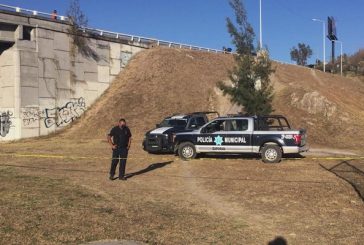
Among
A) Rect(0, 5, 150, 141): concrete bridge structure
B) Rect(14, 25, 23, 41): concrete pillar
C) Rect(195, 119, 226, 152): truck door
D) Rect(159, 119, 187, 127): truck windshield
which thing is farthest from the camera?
Rect(14, 25, 23, 41): concrete pillar

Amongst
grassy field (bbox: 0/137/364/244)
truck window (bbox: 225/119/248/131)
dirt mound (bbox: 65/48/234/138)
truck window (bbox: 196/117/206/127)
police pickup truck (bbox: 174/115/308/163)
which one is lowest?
grassy field (bbox: 0/137/364/244)

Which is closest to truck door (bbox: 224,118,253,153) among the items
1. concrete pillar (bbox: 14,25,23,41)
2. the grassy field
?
the grassy field

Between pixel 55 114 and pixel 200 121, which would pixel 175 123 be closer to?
pixel 200 121

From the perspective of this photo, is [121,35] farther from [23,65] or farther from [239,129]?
[239,129]

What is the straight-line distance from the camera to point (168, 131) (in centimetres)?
2288

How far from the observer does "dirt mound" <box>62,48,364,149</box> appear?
34.0m

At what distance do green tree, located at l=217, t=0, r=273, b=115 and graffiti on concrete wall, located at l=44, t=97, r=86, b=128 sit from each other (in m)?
12.6

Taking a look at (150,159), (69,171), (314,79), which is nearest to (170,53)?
(314,79)

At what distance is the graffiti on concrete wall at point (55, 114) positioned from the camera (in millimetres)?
32906

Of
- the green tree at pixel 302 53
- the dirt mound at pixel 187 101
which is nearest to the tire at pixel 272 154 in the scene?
the dirt mound at pixel 187 101

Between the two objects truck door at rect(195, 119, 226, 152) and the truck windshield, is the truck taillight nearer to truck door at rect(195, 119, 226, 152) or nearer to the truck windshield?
truck door at rect(195, 119, 226, 152)

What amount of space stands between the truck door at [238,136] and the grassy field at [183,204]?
1.57 m

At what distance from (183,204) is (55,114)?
1009 inches

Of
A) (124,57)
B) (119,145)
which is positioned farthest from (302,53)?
(119,145)
